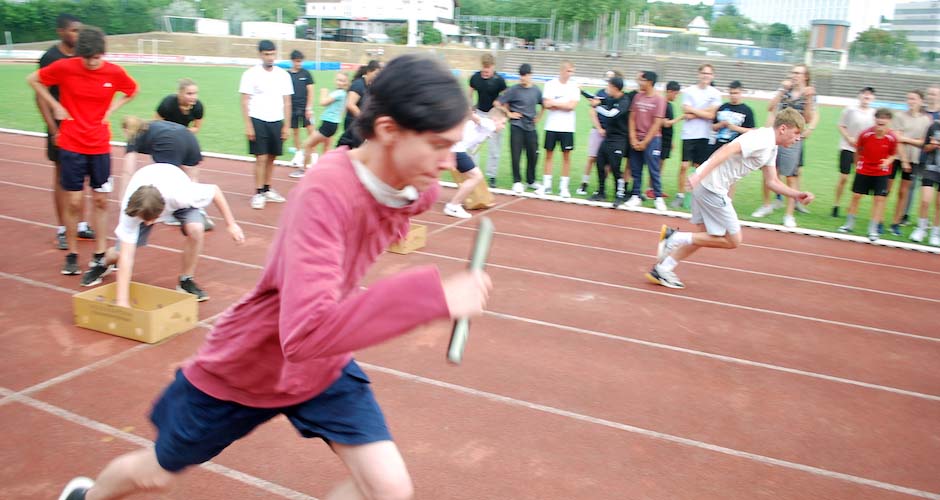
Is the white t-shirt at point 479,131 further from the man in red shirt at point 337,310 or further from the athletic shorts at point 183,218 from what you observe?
the man in red shirt at point 337,310

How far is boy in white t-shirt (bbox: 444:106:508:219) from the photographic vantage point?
369 inches

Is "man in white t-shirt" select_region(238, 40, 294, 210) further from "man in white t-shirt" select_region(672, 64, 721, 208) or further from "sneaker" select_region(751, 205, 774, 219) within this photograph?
"sneaker" select_region(751, 205, 774, 219)

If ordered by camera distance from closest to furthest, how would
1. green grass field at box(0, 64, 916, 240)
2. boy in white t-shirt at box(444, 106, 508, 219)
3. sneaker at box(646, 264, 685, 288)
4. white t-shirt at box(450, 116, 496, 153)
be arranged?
sneaker at box(646, 264, 685, 288) → boy in white t-shirt at box(444, 106, 508, 219) → white t-shirt at box(450, 116, 496, 153) → green grass field at box(0, 64, 916, 240)

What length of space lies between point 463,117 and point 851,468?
3664 millimetres

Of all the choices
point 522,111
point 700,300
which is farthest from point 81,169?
point 522,111

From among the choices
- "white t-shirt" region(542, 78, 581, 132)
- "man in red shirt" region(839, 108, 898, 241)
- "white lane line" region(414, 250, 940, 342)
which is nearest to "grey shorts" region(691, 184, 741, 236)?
"white lane line" region(414, 250, 940, 342)

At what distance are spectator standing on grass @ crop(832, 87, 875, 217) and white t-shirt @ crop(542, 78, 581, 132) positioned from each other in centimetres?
418

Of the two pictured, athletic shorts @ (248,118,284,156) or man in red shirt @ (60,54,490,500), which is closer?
man in red shirt @ (60,54,490,500)

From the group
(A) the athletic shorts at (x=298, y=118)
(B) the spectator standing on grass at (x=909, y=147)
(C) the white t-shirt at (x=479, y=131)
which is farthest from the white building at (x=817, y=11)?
(C) the white t-shirt at (x=479, y=131)

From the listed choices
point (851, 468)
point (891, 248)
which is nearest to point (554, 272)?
point (851, 468)

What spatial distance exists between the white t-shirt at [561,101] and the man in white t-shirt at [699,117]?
1765 millimetres

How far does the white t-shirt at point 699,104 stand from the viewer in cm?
1152

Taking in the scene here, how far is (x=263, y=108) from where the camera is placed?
32.1 feet

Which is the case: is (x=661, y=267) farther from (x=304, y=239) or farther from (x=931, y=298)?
(x=304, y=239)
